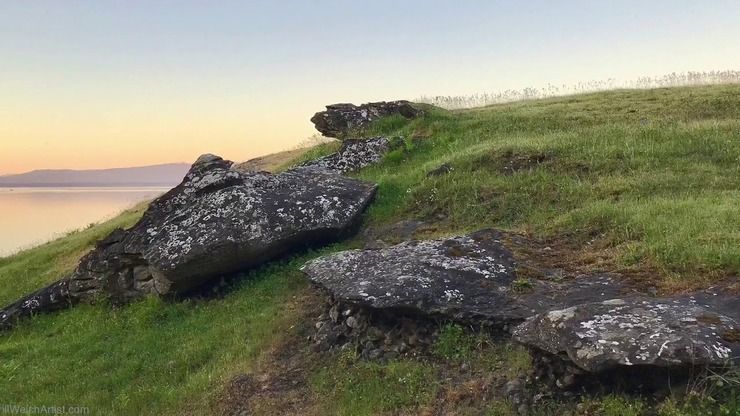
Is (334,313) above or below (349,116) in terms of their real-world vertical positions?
below

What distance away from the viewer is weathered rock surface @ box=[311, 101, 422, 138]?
24.5 meters

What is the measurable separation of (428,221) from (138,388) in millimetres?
6853

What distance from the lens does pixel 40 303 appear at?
1396 cm

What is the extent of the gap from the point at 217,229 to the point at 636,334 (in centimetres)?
847

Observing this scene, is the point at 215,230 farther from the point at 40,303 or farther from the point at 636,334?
the point at 636,334

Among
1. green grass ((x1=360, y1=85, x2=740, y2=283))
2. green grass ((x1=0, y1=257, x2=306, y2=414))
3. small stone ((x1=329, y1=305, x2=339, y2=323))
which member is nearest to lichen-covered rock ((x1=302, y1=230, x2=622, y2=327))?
small stone ((x1=329, y1=305, x2=339, y2=323))

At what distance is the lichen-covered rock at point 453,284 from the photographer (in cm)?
788

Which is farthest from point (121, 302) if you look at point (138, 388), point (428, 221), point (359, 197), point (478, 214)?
point (478, 214)

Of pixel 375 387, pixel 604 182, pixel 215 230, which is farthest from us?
pixel 604 182

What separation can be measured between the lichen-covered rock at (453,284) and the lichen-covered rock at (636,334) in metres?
1.09

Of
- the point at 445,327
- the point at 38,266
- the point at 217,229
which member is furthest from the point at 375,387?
the point at 38,266

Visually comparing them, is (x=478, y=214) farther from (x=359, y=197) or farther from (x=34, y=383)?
(x=34, y=383)

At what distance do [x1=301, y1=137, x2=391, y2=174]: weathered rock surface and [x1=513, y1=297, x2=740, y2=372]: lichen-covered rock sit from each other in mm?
13034

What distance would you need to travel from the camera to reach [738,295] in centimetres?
670
